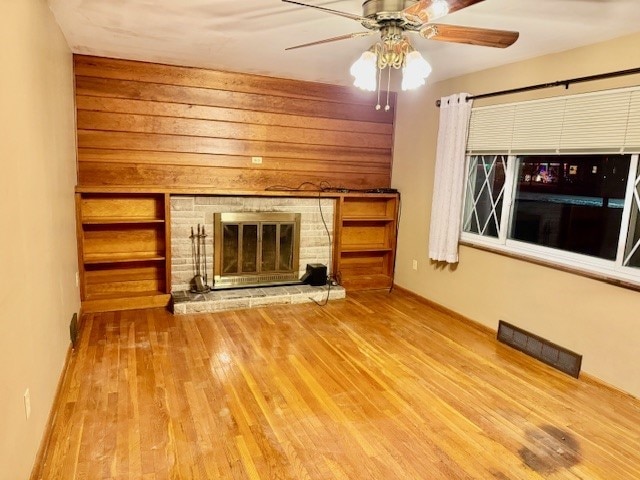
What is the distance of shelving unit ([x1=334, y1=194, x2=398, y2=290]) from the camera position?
16.3 feet

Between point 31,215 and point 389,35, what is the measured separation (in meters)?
1.94

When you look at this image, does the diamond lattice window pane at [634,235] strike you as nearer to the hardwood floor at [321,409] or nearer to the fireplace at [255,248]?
the hardwood floor at [321,409]

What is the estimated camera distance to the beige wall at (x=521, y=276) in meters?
2.85

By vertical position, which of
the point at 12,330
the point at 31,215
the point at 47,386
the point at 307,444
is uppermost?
the point at 31,215

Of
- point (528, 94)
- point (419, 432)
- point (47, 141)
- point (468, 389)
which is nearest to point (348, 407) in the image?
point (419, 432)

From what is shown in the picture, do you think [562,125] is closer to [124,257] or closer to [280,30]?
[280,30]

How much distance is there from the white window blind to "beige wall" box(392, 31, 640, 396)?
8cm

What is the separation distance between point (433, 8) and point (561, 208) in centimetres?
217

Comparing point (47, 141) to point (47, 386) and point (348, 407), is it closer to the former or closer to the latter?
point (47, 386)

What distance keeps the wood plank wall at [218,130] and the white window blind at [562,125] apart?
1419 mm

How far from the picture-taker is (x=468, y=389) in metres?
2.83

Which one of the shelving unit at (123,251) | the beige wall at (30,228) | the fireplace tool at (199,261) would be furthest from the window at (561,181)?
the beige wall at (30,228)

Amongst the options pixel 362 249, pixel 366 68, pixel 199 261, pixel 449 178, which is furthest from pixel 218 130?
pixel 366 68

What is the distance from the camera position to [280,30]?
2957 mm
